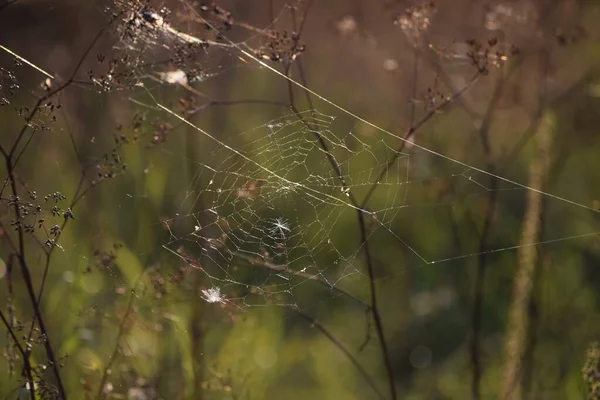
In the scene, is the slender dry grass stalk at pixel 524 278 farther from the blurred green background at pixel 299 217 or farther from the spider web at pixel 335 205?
the spider web at pixel 335 205

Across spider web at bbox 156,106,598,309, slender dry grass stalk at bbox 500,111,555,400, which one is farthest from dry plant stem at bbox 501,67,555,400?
spider web at bbox 156,106,598,309

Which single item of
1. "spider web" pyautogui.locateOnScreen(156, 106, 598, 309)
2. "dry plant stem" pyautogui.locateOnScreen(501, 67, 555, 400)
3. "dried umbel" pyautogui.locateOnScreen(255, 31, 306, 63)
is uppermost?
"spider web" pyautogui.locateOnScreen(156, 106, 598, 309)

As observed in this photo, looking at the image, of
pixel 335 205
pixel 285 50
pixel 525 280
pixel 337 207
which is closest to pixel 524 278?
pixel 525 280

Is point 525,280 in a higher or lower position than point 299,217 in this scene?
lower

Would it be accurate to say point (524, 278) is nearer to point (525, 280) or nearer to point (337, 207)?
point (525, 280)

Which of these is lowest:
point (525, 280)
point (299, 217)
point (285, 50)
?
point (525, 280)

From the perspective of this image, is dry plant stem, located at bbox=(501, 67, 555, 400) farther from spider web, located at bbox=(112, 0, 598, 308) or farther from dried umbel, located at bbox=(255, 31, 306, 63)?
dried umbel, located at bbox=(255, 31, 306, 63)

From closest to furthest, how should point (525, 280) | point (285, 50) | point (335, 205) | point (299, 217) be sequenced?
point (285, 50) → point (525, 280) → point (335, 205) → point (299, 217)
